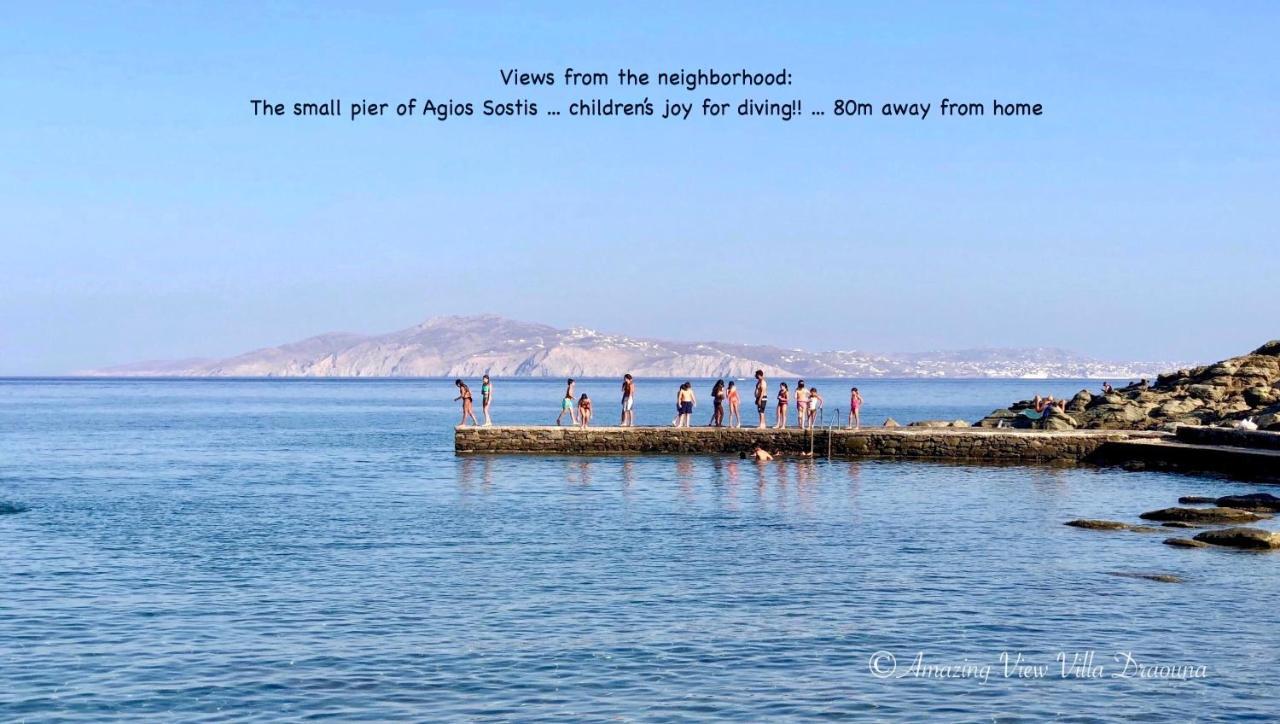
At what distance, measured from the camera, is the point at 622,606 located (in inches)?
770

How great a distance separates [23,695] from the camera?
48.0 feet

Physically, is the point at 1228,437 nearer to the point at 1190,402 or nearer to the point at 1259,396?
the point at 1259,396

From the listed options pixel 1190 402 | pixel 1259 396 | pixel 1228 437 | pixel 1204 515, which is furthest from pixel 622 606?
pixel 1190 402

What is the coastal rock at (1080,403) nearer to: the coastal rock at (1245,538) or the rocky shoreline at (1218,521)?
the rocky shoreline at (1218,521)

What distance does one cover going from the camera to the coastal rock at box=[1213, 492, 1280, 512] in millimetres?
30781

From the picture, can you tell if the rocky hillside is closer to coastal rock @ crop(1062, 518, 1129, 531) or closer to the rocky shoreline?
the rocky shoreline

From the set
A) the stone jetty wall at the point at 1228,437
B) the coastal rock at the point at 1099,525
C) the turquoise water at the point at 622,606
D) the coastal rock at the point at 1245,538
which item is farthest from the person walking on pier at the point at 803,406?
the coastal rock at the point at 1245,538

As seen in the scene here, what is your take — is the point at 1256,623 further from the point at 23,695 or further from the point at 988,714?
the point at 23,695

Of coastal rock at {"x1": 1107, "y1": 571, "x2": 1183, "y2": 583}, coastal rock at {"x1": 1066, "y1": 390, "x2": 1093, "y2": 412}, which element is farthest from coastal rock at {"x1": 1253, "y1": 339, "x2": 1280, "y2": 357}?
coastal rock at {"x1": 1107, "y1": 571, "x2": 1183, "y2": 583}

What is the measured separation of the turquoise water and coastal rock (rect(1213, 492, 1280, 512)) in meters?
2.04

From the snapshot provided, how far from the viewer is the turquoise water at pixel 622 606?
14.6 m

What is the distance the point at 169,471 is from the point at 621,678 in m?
37.4

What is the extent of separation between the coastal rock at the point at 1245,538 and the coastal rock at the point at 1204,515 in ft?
10.3

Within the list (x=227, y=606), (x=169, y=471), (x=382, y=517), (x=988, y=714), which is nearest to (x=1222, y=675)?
(x=988, y=714)
